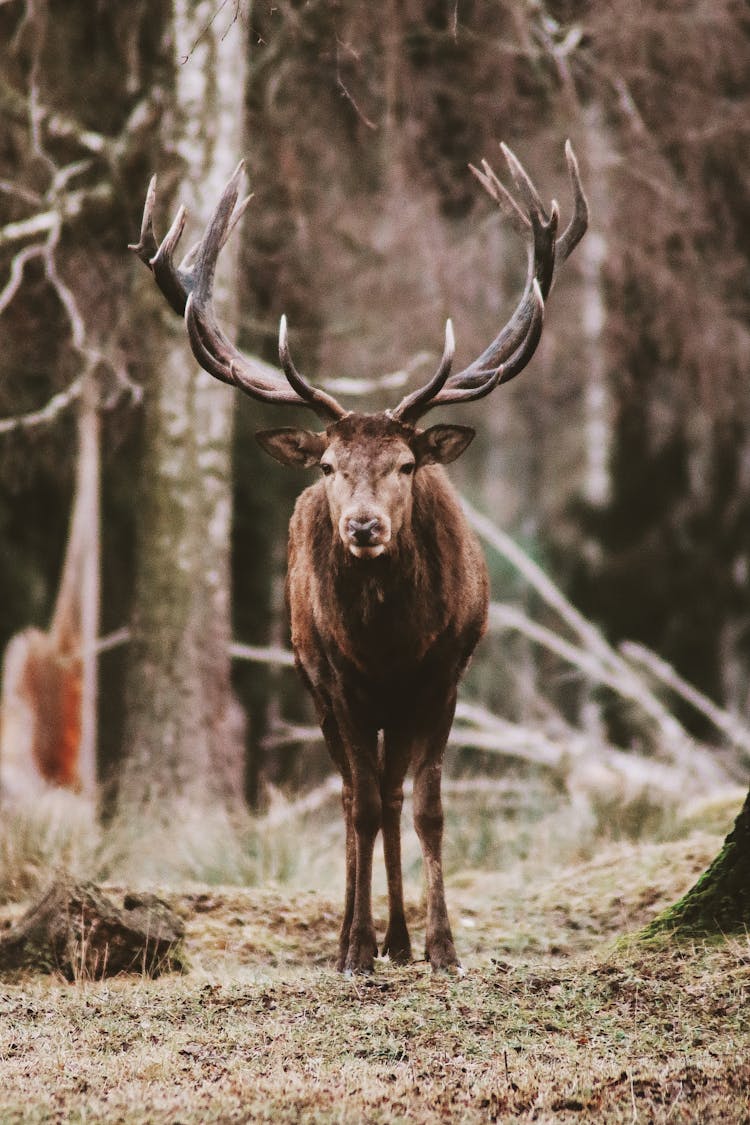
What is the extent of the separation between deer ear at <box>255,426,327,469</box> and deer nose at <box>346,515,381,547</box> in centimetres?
78

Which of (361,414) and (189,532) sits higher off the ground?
(361,414)

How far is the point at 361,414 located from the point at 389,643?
0.97m

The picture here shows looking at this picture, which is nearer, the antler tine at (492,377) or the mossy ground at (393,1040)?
the mossy ground at (393,1040)

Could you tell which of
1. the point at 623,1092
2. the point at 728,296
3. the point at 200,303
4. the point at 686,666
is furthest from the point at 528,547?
the point at 623,1092

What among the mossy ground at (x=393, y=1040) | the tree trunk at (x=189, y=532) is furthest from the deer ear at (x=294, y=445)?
the tree trunk at (x=189, y=532)

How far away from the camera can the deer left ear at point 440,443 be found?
6.63m

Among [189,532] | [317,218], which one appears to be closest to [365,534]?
[189,532]

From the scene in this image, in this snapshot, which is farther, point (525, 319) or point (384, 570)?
point (525, 319)

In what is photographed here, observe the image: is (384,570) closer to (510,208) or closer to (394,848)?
(394,848)

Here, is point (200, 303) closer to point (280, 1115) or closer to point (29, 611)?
point (280, 1115)

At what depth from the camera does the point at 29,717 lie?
→ 52.0 feet

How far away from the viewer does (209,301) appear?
7258 millimetres

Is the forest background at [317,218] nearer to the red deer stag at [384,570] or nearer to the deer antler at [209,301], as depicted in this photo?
the deer antler at [209,301]

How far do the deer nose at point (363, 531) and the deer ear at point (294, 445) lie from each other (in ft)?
2.55
